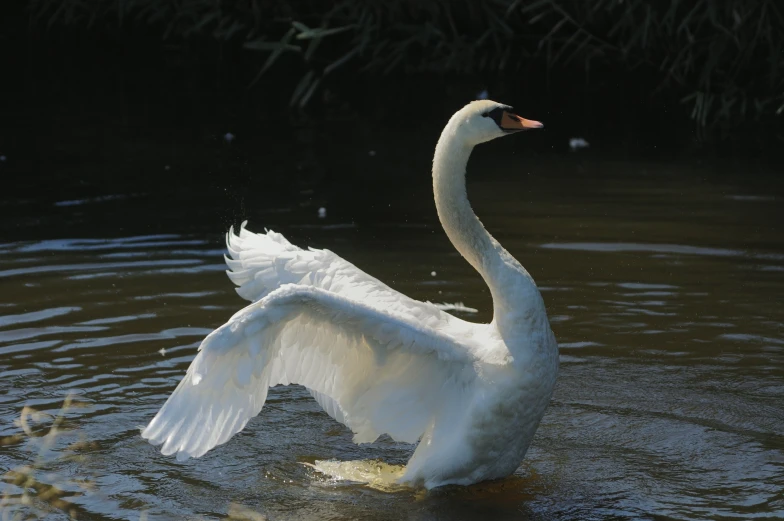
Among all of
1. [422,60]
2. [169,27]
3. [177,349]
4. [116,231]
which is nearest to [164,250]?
[116,231]

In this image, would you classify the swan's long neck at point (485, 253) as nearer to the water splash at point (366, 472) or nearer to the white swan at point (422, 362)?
the white swan at point (422, 362)

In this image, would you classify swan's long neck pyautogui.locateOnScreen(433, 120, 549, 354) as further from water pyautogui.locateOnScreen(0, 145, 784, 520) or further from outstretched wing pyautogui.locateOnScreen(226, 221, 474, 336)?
water pyautogui.locateOnScreen(0, 145, 784, 520)

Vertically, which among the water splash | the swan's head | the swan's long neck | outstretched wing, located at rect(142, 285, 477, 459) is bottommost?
the water splash

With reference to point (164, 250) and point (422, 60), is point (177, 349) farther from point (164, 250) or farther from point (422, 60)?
point (422, 60)

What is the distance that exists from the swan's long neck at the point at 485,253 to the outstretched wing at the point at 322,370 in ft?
0.79

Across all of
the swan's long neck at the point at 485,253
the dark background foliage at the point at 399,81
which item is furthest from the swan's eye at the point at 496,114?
the dark background foliage at the point at 399,81

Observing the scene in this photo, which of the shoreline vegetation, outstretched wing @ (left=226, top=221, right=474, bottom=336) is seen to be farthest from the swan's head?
the shoreline vegetation

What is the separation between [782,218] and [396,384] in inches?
192

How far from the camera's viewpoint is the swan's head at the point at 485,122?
5129mm

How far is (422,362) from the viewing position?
509cm

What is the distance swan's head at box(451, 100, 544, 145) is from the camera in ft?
16.8

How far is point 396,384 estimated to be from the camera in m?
5.21

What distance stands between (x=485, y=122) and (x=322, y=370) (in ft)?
4.00

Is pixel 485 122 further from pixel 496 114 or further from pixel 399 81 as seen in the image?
pixel 399 81
